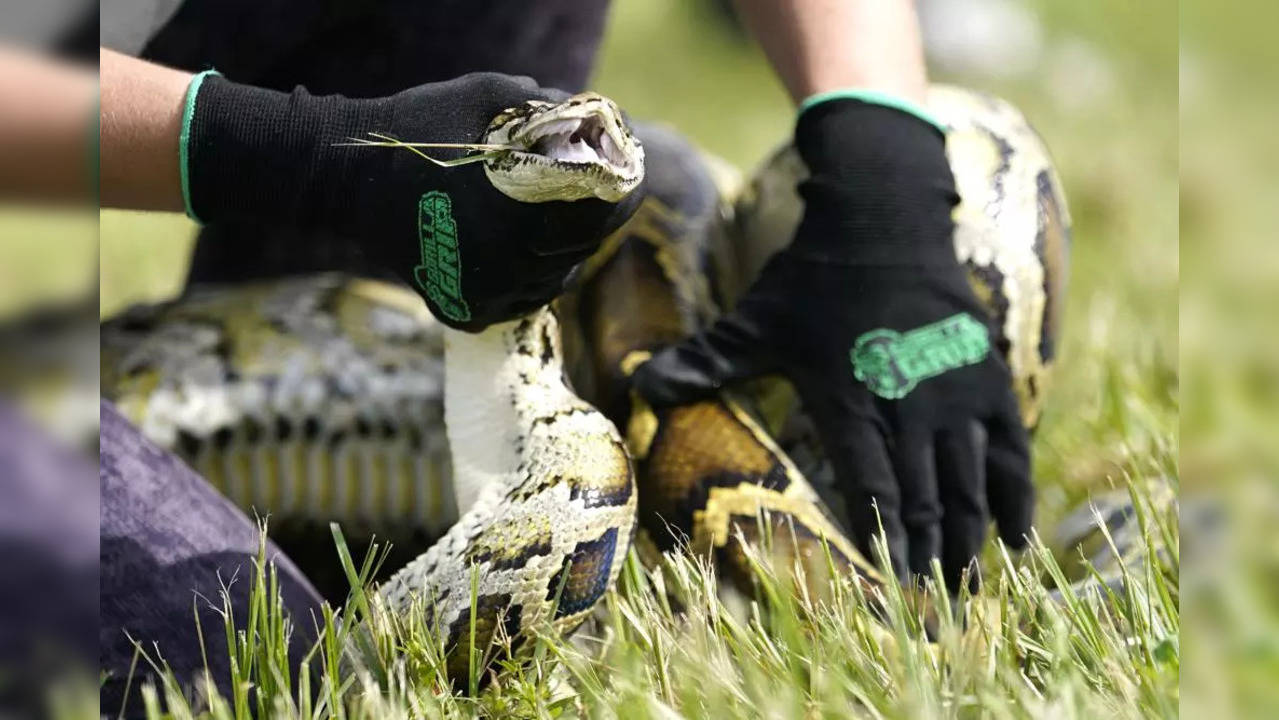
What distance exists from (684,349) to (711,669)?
36.2 inches

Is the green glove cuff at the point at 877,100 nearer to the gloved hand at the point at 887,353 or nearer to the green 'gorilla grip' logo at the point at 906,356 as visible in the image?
the gloved hand at the point at 887,353

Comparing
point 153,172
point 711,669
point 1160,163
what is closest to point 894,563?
point 711,669

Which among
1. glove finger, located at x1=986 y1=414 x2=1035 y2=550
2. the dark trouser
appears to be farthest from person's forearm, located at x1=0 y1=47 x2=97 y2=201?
glove finger, located at x1=986 y1=414 x2=1035 y2=550

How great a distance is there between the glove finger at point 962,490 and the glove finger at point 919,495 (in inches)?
1.8

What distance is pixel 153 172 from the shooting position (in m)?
1.83

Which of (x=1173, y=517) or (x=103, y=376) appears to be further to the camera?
(x=103, y=376)

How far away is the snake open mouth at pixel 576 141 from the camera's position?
159 centimetres

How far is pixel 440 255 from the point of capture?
6.01ft

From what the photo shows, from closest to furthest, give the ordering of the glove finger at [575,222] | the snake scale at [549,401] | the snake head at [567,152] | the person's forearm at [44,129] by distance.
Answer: the person's forearm at [44,129], the snake head at [567,152], the glove finger at [575,222], the snake scale at [549,401]

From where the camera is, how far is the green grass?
4.77 ft

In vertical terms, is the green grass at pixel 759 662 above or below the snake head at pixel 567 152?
below

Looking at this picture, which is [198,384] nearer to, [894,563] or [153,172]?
[153,172]

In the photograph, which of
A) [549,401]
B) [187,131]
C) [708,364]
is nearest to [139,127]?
[187,131]

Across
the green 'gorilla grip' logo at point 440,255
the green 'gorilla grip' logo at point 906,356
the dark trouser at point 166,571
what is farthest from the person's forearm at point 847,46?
the dark trouser at point 166,571
